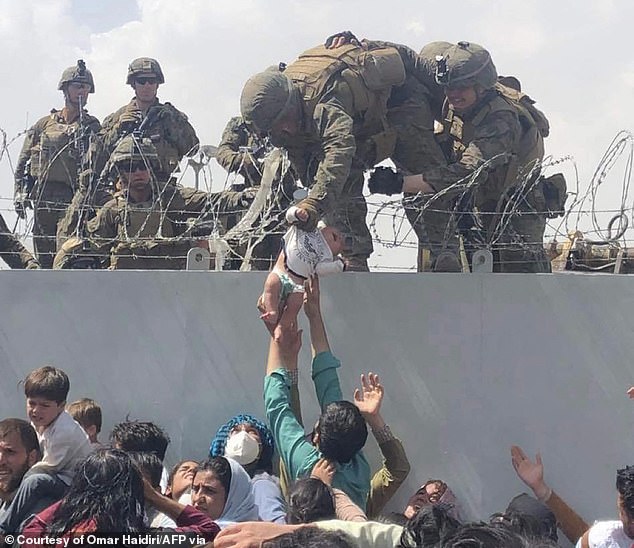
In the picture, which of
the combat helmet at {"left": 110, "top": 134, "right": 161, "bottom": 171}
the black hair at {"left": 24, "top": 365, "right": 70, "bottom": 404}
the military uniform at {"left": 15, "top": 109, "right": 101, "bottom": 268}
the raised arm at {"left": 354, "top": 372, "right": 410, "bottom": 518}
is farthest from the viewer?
the military uniform at {"left": 15, "top": 109, "right": 101, "bottom": 268}

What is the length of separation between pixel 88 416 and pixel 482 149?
2728 mm

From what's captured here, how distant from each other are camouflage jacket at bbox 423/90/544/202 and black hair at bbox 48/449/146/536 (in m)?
3.26

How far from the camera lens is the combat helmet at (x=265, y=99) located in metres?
5.38

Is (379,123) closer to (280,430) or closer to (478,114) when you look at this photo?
(478,114)

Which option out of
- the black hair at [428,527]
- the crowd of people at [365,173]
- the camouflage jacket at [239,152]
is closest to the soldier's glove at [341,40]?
the crowd of people at [365,173]

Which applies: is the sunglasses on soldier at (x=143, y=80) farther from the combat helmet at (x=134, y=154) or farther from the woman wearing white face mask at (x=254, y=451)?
the woman wearing white face mask at (x=254, y=451)

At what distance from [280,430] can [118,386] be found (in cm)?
119

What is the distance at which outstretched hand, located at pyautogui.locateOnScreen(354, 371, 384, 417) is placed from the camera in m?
4.60

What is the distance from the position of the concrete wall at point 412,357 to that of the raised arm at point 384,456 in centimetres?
41

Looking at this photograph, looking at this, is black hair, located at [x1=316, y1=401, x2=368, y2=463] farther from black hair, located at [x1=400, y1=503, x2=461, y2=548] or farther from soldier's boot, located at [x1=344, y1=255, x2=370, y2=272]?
soldier's boot, located at [x1=344, y1=255, x2=370, y2=272]

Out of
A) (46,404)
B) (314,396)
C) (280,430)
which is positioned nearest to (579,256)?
(314,396)

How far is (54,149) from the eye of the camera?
28.6 feet

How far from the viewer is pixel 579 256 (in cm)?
630

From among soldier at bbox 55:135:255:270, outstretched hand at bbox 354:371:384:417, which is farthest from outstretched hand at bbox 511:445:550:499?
soldier at bbox 55:135:255:270
